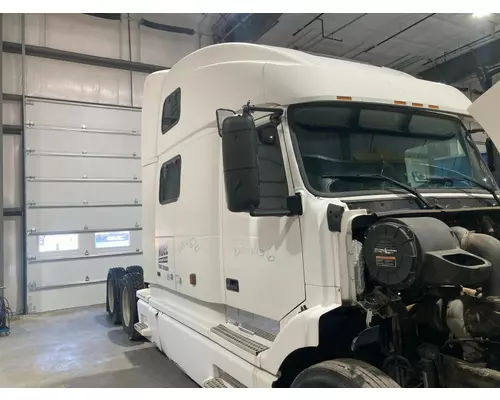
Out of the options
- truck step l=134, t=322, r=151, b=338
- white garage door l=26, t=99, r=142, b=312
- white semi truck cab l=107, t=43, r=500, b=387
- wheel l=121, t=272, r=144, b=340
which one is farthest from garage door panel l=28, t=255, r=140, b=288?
white semi truck cab l=107, t=43, r=500, b=387

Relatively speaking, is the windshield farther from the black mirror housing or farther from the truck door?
the black mirror housing

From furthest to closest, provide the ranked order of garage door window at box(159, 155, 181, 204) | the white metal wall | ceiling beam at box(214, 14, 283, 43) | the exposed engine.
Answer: the white metal wall, ceiling beam at box(214, 14, 283, 43), garage door window at box(159, 155, 181, 204), the exposed engine

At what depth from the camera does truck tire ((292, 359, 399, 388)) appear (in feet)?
6.84

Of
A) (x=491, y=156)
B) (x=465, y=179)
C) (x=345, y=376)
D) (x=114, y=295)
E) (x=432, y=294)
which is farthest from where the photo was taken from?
(x=114, y=295)

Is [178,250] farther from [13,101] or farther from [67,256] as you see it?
[13,101]

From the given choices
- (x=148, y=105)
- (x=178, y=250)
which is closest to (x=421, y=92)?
(x=178, y=250)

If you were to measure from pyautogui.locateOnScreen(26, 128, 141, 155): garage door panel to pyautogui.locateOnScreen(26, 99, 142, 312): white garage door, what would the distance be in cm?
2

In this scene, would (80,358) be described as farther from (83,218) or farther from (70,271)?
(83,218)

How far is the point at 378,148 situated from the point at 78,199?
23.2 feet

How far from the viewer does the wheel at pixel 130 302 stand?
20.0 feet

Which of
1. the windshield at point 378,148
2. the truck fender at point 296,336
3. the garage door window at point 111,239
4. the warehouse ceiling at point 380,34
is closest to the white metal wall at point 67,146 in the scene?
the garage door window at point 111,239

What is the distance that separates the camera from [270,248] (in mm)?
2805

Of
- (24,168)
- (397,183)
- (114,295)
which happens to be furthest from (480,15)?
(24,168)

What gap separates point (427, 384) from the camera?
214 cm
